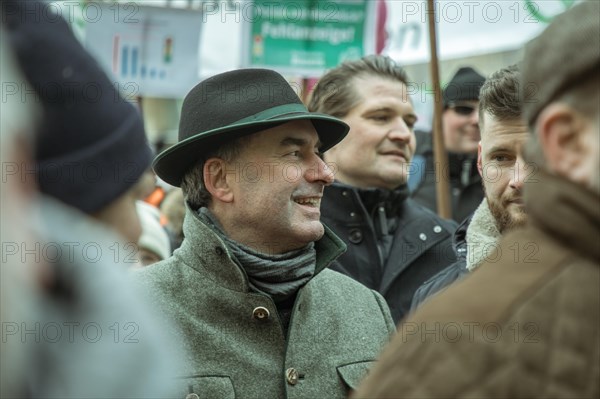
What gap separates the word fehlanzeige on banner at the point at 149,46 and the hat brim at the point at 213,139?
383 cm

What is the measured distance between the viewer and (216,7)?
821 cm

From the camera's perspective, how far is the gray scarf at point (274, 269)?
3521mm

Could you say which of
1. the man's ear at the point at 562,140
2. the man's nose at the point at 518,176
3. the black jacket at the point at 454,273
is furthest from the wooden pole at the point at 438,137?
the man's ear at the point at 562,140

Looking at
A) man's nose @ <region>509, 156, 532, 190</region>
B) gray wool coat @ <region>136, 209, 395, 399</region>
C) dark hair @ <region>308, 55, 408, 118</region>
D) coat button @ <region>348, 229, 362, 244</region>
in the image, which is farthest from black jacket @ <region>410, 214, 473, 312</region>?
dark hair @ <region>308, 55, 408, 118</region>

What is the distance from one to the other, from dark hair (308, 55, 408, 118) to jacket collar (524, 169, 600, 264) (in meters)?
3.38

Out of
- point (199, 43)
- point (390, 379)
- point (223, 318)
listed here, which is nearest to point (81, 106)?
point (390, 379)

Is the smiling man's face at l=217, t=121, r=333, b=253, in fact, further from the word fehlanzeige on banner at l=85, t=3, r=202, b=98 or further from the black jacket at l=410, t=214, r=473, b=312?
the word fehlanzeige on banner at l=85, t=3, r=202, b=98

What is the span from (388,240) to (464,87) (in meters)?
2.14

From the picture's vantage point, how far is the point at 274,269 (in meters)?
3.52

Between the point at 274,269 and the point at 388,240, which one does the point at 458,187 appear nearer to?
the point at 388,240

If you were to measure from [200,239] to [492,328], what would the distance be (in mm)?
1948

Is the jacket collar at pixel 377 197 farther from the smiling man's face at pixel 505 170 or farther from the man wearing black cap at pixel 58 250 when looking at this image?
the man wearing black cap at pixel 58 250

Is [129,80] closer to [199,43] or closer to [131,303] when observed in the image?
[199,43]

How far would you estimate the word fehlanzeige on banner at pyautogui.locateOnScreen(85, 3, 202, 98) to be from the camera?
771 cm
